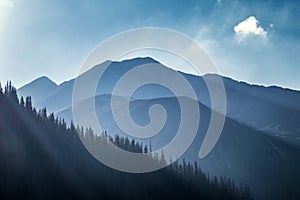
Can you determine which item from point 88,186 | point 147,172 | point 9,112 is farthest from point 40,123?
point 147,172

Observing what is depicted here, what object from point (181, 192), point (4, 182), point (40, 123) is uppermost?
point (40, 123)

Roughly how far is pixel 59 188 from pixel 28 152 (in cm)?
1404

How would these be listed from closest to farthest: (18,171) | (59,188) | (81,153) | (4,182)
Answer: (4,182), (18,171), (59,188), (81,153)

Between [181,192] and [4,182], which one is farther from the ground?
[4,182]

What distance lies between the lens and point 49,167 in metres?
138

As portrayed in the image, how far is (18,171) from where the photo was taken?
122m

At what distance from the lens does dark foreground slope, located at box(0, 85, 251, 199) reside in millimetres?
120688

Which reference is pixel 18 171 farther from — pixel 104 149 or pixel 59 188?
pixel 104 149

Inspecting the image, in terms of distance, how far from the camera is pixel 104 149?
605ft

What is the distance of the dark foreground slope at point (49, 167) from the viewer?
12069 cm

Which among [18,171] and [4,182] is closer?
[4,182]

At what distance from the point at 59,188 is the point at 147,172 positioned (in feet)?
202

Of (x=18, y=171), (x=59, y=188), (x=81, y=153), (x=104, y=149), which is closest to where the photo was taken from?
(x=18, y=171)

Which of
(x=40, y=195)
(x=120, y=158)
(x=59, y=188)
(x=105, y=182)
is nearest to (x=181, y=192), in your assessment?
(x=120, y=158)
